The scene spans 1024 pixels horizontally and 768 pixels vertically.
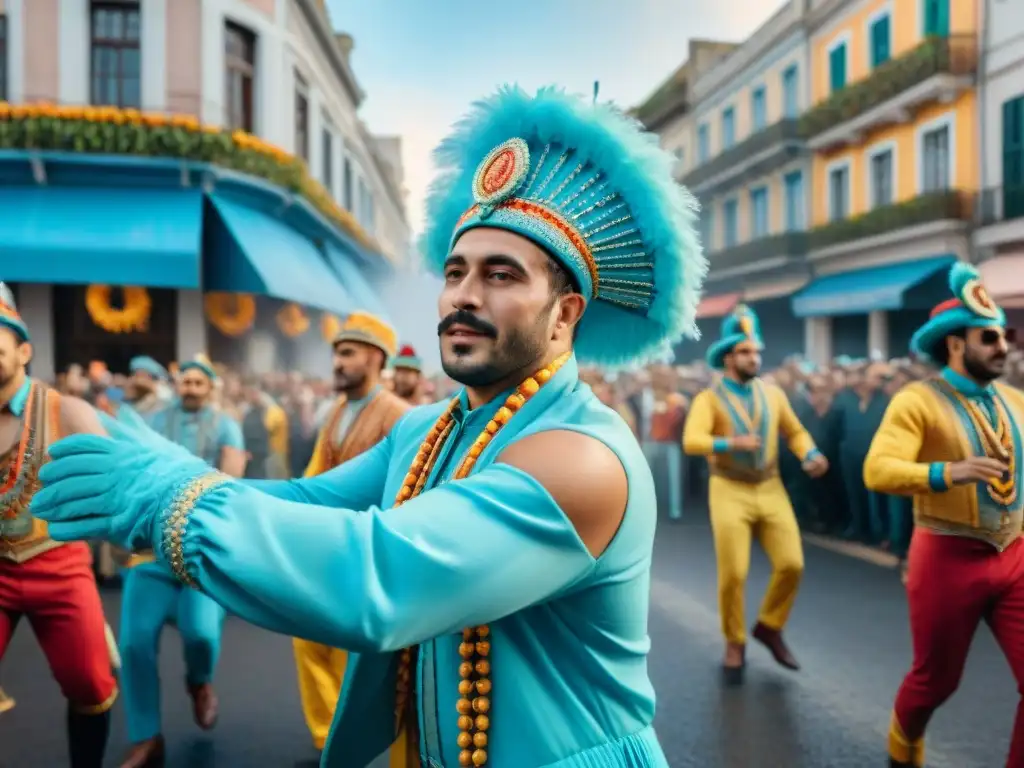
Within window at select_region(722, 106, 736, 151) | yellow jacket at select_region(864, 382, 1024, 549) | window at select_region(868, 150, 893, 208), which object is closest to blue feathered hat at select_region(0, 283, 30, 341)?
yellow jacket at select_region(864, 382, 1024, 549)

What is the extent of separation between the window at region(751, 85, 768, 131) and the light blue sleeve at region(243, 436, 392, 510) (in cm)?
2872

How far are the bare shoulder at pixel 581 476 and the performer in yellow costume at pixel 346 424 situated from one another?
8.50 feet

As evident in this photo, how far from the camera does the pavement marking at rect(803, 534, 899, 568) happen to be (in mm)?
9414

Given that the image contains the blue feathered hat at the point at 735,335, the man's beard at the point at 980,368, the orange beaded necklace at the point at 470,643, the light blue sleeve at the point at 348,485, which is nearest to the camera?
the orange beaded necklace at the point at 470,643

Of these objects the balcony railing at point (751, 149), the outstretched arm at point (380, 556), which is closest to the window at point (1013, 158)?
the balcony railing at point (751, 149)

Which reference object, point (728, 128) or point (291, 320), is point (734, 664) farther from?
point (728, 128)

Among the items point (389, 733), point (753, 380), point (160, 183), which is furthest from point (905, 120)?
point (389, 733)

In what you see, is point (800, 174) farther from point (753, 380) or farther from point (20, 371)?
point (20, 371)

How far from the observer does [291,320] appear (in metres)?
17.7

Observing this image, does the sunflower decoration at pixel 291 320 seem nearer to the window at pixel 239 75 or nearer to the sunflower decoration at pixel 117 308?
the sunflower decoration at pixel 117 308

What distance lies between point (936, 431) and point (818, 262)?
76.1ft

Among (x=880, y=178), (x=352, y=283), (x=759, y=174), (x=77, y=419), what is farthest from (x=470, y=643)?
(x=759, y=174)

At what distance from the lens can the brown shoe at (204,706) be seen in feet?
16.1

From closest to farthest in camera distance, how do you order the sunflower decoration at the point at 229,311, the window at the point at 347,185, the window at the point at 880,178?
the sunflower decoration at the point at 229,311
the window at the point at 880,178
the window at the point at 347,185
